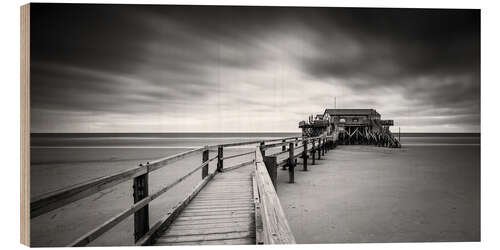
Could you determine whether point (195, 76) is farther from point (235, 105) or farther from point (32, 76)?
point (32, 76)

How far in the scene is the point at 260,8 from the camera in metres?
4.71

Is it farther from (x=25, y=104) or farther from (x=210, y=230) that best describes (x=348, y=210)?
(x=25, y=104)

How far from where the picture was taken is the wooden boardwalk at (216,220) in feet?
9.23

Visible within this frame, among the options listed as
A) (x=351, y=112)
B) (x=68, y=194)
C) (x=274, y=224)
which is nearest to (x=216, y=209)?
(x=68, y=194)

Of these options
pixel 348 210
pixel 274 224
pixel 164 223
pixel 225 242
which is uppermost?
pixel 274 224

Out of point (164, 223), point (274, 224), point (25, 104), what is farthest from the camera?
point (25, 104)

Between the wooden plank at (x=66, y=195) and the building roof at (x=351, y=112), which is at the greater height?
the building roof at (x=351, y=112)

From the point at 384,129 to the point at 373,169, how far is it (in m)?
15.0

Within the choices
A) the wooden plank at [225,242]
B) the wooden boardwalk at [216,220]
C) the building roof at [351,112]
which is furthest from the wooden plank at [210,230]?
the building roof at [351,112]

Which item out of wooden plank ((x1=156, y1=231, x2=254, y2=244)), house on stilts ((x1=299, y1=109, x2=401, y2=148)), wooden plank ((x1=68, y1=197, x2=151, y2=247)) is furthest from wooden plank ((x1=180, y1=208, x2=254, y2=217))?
house on stilts ((x1=299, y1=109, x2=401, y2=148))

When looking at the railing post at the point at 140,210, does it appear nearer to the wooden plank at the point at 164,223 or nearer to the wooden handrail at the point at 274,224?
the wooden plank at the point at 164,223

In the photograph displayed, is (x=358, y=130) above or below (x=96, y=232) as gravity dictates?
above

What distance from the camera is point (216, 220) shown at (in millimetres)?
3258

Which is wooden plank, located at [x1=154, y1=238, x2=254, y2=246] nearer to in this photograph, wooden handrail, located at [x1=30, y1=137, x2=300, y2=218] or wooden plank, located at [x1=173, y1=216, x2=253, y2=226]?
wooden plank, located at [x1=173, y1=216, x2=253, y2=226]
